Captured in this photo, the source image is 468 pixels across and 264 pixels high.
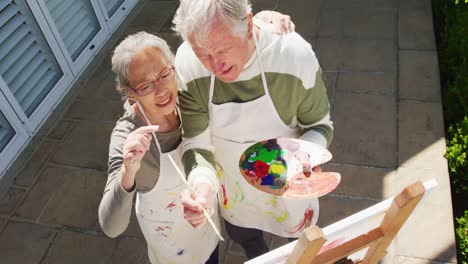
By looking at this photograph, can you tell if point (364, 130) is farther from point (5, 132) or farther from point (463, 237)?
point (5, 132)

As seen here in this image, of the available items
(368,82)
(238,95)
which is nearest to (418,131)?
(368,82)

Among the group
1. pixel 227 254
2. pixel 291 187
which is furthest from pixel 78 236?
pixel 291 187

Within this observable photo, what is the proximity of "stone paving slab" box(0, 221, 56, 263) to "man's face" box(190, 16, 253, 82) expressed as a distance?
239 centimetres

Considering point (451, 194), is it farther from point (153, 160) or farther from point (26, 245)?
point (26, 245)

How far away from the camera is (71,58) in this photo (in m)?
4.68

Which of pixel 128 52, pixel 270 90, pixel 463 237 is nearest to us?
pixel 128 52

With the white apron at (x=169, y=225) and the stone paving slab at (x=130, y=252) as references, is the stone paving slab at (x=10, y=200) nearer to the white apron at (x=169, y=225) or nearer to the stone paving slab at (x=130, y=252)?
the stone paving slab at (x=130, y=252)

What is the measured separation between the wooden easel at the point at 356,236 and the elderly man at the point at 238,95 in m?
0.41

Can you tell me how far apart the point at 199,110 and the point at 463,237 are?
6.98 feet

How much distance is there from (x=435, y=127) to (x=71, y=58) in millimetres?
3563

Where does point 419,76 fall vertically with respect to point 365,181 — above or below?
above

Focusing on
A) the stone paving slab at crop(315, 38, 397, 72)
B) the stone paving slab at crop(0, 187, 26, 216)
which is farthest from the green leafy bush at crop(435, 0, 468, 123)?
the stone paving slab at crop(0, 187, 26, 216)

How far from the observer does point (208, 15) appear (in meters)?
1.54

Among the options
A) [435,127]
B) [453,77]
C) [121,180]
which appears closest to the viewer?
[121,180]
